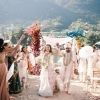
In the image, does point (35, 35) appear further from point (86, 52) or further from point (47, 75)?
point (47, 75)

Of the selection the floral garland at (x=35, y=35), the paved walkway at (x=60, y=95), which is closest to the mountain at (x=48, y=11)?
the floral garland at (x=35, y=35)

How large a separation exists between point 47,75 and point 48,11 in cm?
6262

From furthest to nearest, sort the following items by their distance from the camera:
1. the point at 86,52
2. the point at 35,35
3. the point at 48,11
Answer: the point at 48,11 < the point at 35,35 < the point at 86,52

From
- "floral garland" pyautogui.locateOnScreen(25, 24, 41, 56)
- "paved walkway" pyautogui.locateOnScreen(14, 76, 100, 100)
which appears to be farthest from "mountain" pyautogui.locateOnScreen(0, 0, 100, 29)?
"paved walkway" pyautogui.locateOnScreen(14, 76, 100, 100)

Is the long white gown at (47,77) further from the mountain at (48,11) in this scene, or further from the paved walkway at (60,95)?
the mountain at (48,11)

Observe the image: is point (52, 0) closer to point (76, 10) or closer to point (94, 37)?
point (76, 10)

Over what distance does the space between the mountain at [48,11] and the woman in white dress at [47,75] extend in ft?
180

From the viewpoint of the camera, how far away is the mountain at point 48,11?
65.1m

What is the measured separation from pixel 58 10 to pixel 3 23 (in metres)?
12.5

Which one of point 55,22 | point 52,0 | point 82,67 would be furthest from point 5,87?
point 52,0

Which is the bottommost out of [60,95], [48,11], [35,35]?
[60,95]

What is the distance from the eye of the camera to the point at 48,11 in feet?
230

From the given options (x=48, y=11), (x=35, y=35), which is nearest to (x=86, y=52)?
(x=35, y=35)

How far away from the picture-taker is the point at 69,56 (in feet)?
28.6
